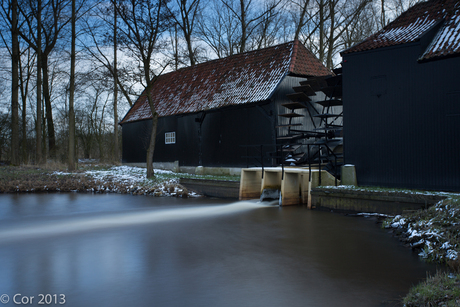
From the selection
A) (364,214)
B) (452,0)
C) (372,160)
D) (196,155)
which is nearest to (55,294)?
(364,214)

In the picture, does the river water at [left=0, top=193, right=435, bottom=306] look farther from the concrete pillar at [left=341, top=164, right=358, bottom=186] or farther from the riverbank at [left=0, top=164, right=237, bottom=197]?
the riverbank at [left=0, top=164, right=237, bottom=197]

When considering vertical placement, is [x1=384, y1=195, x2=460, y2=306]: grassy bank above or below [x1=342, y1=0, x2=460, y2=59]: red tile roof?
below

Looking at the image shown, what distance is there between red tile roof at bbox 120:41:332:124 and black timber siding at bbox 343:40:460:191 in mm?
4454

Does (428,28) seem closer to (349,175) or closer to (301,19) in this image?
(349,175)

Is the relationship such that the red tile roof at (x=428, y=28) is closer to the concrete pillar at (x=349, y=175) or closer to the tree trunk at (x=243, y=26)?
the concrete pillar at (x=349, y=175)

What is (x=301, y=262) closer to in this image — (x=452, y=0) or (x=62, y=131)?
(x=452, y=0)

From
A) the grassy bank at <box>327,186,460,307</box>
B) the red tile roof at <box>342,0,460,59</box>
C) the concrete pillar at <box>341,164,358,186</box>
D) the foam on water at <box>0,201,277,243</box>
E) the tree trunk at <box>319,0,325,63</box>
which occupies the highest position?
the tree trunk at <box>319,0,325,63</box>

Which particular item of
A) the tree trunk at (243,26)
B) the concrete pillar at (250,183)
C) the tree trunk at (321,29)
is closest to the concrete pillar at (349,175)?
the concrete pillar at (250,183)

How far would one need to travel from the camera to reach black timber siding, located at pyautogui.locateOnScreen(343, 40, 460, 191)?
918cm

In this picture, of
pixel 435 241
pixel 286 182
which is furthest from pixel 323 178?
pixel 435 241

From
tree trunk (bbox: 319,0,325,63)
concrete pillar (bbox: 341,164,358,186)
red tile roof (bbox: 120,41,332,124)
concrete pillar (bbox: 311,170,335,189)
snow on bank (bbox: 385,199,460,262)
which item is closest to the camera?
snow on bank (bbox: 385,199,460,262)

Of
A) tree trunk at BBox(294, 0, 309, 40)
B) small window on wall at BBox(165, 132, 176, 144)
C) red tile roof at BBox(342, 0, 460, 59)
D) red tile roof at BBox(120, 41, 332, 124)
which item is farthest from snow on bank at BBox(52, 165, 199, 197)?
tree trunk at BBox(294, 0, 309, 40)

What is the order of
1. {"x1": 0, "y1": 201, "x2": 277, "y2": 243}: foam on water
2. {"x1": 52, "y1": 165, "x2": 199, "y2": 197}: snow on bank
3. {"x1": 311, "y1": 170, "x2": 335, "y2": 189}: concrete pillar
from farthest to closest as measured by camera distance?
{"x1": 52, "y1": 165, "x2": 199, "y2": 197}: snow on bank < {"x1": 311, "y1": 170, "x2": 335, "y2": 189}: concrete pillar < {"x1": 0, "y1": 201, "x2": 277, "y2": 243}: foam on water

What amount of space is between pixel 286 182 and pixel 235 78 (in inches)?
286
